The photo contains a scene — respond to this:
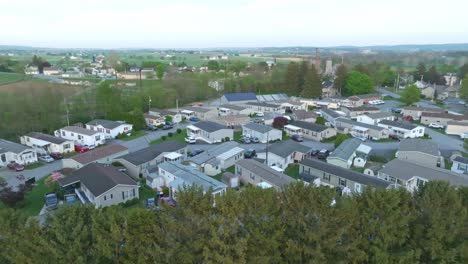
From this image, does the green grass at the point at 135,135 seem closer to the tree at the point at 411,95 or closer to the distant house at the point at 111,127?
the distant house at the point at 111,127

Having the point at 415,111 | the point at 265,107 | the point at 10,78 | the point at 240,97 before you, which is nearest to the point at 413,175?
the point at 415,111

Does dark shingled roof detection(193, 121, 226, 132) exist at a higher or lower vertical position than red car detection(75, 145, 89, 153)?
higher

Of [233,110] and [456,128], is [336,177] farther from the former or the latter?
[233,110]

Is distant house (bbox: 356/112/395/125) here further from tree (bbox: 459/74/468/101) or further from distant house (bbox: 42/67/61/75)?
distant house (bbox: 42/67/61/75)

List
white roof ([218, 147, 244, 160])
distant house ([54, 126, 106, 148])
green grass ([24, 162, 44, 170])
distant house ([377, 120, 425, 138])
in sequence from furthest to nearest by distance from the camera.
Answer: distant house ([377, 120, 425, 138])
distant house ([54, 126, 106, 148])
green grass ([24, 162, 44, 170])
white roof ([218, 147, 244, 160])

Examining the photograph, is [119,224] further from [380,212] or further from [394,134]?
[394,134]

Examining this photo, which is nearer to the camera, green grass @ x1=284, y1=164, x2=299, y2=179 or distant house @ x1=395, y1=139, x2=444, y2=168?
green grass @ x1=284, y1=164, x2=299, y2=179

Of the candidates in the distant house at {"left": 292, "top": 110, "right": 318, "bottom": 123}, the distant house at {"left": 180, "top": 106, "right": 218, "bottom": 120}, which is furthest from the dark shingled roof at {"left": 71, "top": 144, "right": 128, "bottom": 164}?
the distant house at {"left": 292, "top": 110, "right": 318, "bottom": 123}

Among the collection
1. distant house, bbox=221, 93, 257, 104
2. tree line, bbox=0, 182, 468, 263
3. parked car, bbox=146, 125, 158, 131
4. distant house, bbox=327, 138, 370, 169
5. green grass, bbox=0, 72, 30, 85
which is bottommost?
parked car, bbox=146, 125, 158, 131
